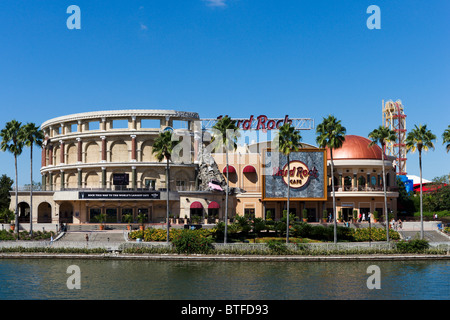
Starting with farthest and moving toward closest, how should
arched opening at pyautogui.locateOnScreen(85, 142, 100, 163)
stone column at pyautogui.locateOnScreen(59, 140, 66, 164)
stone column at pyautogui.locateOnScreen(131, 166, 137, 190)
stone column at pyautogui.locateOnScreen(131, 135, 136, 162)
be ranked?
1. stone column at pyautogui.locateOnScreen(59, 140, 66, 164)
2. arched opening at pyautogui.locateOnScreen(85, 142, 100, 163)
3. stone column at pyautogui.locateOnScreen(131, 135, 136, 162)
4. stone column at pyautogui.locateOnScreen(131, 166, 137, 190)

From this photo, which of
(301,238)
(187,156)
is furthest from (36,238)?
(301,238)

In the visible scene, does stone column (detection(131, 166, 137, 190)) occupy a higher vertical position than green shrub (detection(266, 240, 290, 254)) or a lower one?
higher

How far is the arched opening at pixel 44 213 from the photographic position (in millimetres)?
92125

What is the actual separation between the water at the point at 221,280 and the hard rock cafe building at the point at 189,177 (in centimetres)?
2766

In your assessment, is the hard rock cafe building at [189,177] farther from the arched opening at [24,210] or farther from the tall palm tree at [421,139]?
the tall palm tree at [421,139]

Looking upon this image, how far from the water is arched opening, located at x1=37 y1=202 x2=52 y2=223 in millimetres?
30176

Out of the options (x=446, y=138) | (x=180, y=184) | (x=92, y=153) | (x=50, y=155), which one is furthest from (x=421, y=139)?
(x=50, y=155)

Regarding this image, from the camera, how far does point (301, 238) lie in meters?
73.8

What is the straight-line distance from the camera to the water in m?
42.4

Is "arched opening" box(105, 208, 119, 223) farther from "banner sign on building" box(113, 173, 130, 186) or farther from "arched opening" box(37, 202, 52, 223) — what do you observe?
"arched opening" box(37, 202, 52, 223)

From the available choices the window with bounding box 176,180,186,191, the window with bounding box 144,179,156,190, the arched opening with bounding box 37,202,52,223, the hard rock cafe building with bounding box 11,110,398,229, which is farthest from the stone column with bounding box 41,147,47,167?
the window with bounding box 176,180,186,191

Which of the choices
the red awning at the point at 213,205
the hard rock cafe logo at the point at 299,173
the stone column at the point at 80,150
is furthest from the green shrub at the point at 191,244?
the stone column at the point at 80,150

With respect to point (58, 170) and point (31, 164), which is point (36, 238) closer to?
point (31, 164)
